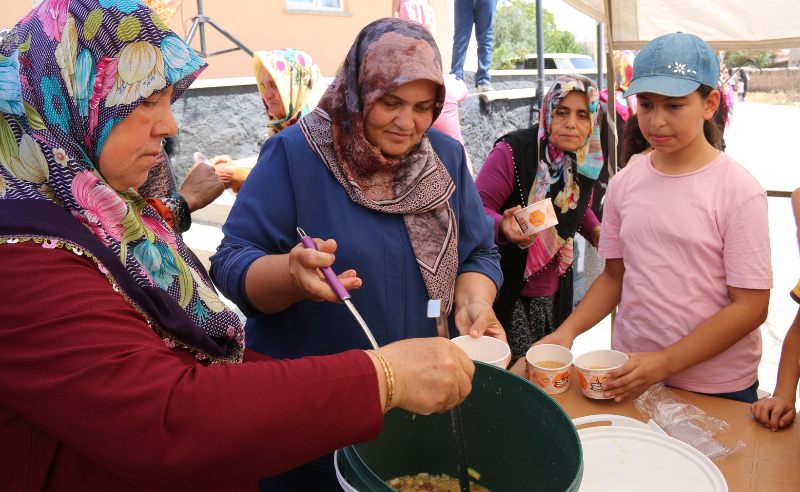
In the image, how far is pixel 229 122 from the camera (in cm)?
640

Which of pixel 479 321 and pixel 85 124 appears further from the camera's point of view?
pixel 479 321

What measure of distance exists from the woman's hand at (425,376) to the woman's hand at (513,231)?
1.59m

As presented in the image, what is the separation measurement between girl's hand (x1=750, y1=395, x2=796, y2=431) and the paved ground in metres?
2.49

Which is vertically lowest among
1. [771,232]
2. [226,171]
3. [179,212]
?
[771,232]

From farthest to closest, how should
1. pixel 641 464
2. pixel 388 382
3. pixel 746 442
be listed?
1. pixel 746 442
2. pixel 641 464
3. pixel 388 382

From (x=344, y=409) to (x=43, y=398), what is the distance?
427mm

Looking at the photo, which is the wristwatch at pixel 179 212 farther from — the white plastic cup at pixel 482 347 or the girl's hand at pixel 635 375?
the girl's hand at pixel 635 375

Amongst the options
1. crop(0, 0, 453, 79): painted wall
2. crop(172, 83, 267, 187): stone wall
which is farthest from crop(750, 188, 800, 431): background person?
crop(0, 0, 453, 79): painted wall

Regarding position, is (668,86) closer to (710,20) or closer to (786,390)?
(786,390)

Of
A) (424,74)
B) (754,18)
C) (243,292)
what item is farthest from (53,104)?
(754,18)

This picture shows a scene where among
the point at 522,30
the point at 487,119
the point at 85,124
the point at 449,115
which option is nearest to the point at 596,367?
the point at 85,124

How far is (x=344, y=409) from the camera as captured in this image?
2.92 feet

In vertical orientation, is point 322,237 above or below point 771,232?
above

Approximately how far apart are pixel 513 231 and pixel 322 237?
3.83 feet
